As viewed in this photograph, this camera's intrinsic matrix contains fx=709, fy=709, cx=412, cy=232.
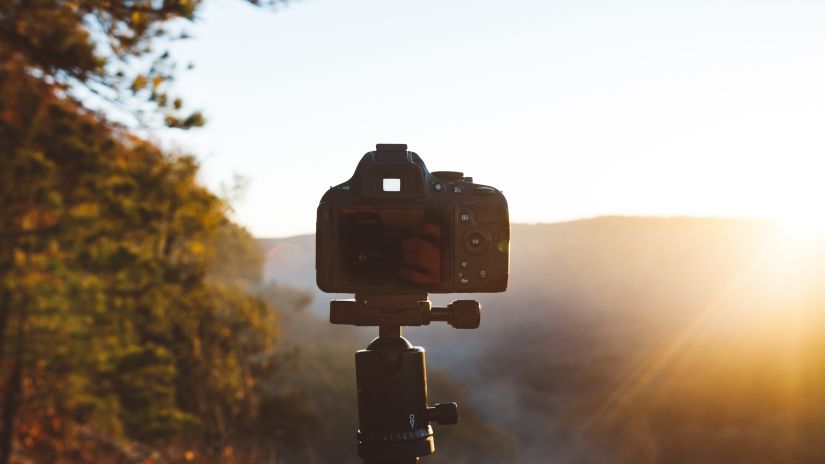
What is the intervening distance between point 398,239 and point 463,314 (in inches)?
15.2

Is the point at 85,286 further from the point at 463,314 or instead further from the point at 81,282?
the point at 463,314

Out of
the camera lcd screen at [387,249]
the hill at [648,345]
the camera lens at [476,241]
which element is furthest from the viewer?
the hill at [648,345]

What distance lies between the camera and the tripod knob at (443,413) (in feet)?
8.45

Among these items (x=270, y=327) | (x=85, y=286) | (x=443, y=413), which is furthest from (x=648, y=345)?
(x=443, y=413)

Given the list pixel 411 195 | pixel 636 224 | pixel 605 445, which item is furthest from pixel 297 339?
pixel 411 195

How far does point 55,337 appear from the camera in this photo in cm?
1063

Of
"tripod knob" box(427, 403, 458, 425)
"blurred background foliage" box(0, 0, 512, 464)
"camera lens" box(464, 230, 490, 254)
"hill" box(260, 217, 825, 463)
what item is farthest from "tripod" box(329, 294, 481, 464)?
"hill" box(260, 217, 825, 463)

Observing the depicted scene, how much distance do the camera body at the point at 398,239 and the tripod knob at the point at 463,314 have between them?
95 mm

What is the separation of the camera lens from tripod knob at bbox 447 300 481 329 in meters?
0.19

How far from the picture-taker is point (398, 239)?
96.8 inches

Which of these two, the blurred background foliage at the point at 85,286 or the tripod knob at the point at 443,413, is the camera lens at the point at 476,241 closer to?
the tripod knob at the point at 443,413

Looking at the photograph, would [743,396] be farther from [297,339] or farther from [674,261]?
[297,339]

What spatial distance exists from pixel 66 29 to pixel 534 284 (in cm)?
4767

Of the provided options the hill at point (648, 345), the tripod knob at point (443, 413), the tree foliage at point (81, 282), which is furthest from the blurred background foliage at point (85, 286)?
the hill at point (648, 345)
